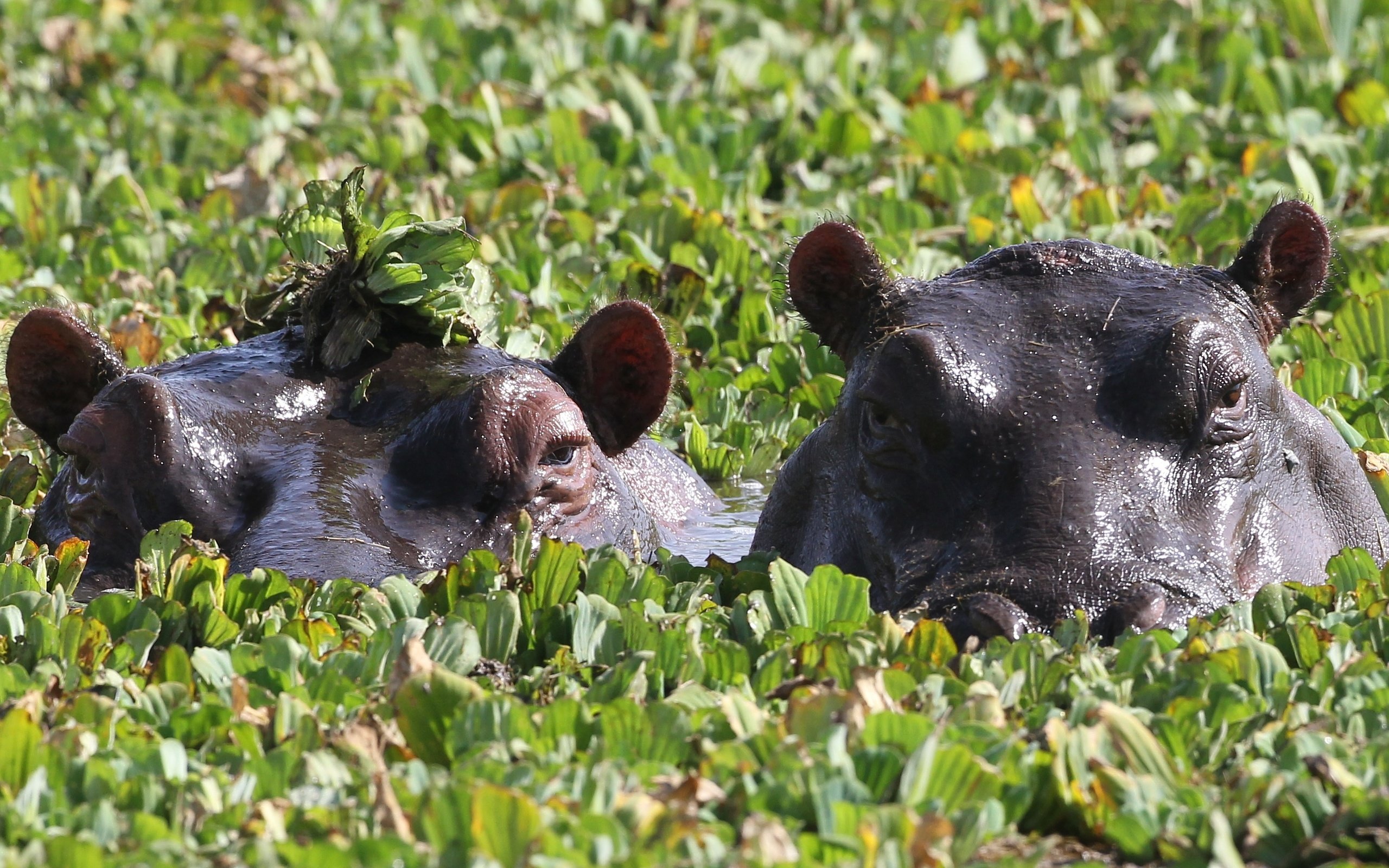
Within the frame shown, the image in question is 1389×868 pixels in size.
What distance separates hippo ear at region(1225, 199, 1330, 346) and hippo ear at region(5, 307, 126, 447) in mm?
3148

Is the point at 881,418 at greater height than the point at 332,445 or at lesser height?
greater

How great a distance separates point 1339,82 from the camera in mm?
12297

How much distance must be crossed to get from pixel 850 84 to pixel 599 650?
28.9 ft

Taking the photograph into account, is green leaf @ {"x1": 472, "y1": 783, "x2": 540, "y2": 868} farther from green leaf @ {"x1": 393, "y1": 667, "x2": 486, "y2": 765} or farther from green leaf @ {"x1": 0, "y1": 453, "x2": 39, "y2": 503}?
green leaf @ {"x1": 0, "y1": 453, "x2": 39, "y2": 503}

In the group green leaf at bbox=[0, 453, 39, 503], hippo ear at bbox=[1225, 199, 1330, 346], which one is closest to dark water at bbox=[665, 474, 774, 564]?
hippo ear at bbox=[1225, 199, 1330, 346]

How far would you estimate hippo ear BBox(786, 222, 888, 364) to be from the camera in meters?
5.79

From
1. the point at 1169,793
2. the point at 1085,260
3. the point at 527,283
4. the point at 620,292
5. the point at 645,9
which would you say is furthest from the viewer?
the point at 645,9

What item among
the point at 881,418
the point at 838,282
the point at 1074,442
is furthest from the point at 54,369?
the point at 1074,442

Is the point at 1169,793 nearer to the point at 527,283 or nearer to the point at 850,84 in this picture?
the point at 527,283

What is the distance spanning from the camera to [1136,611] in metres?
4.52

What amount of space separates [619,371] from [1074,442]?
1823 mm

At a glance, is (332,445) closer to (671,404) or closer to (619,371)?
(619,371)

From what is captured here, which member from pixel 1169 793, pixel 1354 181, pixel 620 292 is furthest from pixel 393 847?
pixel 1354 181

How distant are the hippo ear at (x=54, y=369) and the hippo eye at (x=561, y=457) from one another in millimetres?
1303
